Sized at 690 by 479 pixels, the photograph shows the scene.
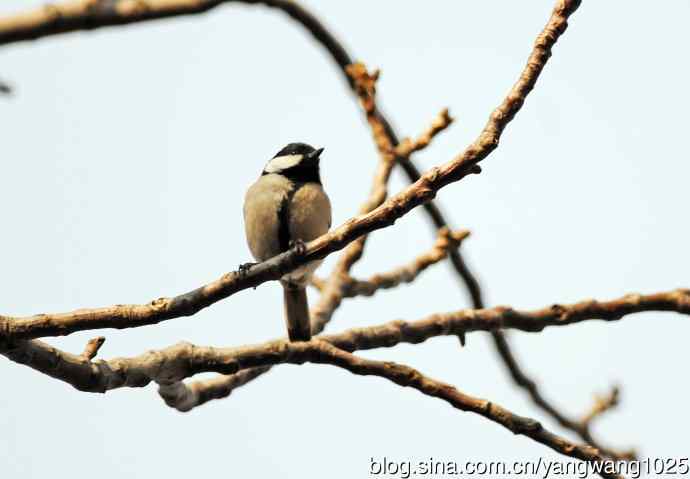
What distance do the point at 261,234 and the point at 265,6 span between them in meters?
1.68

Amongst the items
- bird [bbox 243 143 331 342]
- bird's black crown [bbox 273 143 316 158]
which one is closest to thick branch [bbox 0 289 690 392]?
bird [bbox 243 143 331 342]

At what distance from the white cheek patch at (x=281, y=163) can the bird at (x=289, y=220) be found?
0.10m

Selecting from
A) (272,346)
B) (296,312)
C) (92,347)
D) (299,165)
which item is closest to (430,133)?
(299,165)

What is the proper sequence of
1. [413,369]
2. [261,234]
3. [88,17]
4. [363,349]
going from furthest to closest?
[261,234] < [363,349] < [413,369] < [88,17]

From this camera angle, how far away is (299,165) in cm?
544

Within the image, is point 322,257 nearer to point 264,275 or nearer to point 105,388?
point 264,275

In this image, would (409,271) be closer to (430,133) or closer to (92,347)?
(430,133)

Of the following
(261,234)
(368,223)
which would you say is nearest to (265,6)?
(261,234)

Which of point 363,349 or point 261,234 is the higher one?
point 261,234

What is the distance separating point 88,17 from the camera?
2.76 meters

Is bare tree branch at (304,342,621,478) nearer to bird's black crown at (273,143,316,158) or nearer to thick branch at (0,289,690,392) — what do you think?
thick branch at (0,289,690,392)

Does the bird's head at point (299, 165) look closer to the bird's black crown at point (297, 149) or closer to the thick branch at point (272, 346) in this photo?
the bird's black crown at point (297, 149)

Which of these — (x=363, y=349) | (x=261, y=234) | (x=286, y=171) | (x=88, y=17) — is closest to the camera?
(x=88, y=17)

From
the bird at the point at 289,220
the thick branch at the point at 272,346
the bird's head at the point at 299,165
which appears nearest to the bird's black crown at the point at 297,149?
the bird's head at the point at 299,165
